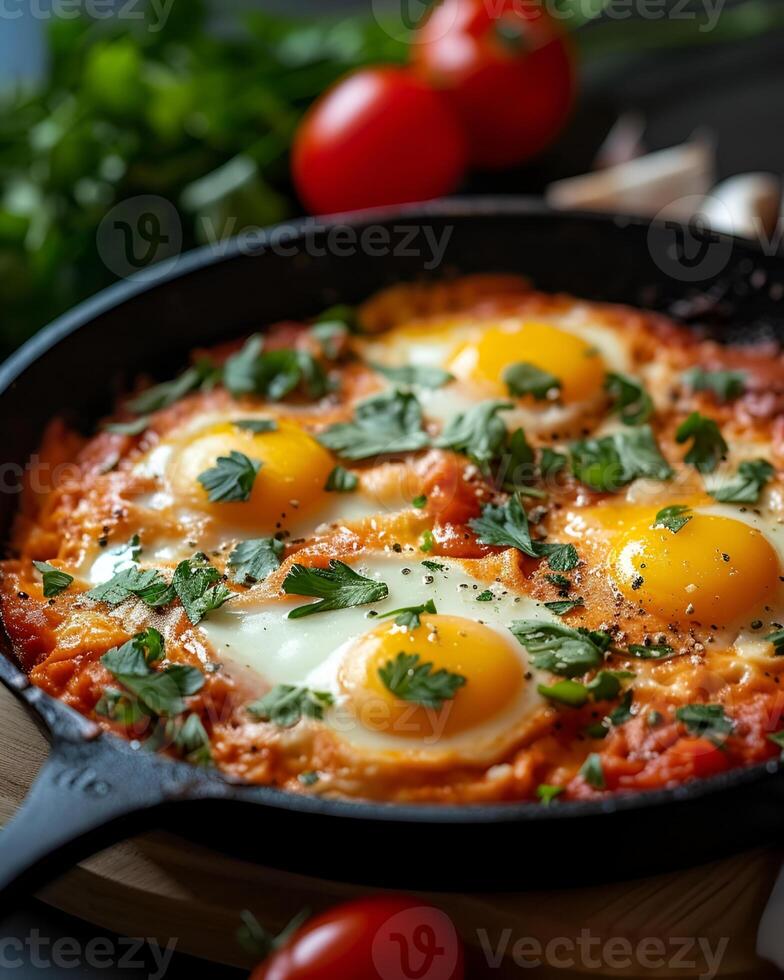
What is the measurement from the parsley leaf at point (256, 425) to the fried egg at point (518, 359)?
55 cm

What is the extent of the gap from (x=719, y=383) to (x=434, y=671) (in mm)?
1733

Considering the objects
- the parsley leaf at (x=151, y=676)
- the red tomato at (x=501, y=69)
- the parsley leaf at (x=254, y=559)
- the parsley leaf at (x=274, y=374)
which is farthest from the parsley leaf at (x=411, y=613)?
the red tomato at (x=501, y=69)

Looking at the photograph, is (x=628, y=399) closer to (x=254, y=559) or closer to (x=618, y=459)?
(x=618, y=459)

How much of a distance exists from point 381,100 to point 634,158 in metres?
1.33

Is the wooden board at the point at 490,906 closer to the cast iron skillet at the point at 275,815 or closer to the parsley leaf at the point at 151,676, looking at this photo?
the cast iron skillet at the point at 275,815

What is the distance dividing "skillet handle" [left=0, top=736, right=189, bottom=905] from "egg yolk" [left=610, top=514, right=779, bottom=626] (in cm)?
140

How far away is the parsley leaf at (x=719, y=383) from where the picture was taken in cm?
399

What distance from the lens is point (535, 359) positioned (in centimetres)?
403

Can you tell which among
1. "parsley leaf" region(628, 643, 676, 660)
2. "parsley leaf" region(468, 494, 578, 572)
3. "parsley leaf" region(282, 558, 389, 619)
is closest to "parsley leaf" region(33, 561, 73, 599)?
"parsley leaf" region(282, 558, 389, 619)

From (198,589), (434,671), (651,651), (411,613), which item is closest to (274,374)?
(198,589)

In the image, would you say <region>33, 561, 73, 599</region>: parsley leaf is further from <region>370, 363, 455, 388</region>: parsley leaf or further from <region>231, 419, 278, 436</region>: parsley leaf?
<region>370, 363, 455, 388</region>: parsley leaf

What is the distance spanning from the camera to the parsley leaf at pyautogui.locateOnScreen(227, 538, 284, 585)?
130 inches

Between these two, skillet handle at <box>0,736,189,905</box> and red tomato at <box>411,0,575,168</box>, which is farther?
red tomato at <box>411,0,575,168</box>

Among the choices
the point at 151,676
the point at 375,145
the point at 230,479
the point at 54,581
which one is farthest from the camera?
the point at 375,145
